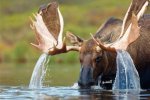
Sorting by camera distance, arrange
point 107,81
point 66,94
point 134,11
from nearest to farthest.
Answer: point 66,94, point 134,11, point 107,81

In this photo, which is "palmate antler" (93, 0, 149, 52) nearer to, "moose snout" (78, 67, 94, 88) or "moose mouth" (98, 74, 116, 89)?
"moose snout" (78, 67, 94, 88)

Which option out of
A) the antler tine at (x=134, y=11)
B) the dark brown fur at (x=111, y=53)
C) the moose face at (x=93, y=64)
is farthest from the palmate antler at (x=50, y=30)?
the antler tine at (x=134, y=11)

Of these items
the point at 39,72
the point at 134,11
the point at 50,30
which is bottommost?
the point at 39,72

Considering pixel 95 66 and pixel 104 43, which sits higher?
pixel 104 43

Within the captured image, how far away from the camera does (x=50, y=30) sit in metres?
19.4

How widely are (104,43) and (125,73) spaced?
39.2 inches

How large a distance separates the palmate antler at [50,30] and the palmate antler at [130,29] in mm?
863

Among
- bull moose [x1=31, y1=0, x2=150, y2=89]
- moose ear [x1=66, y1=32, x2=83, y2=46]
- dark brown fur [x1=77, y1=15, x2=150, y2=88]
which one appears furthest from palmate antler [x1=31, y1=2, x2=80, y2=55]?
dark brown fur [x1=77, y1=15, x2=150, y2=88]

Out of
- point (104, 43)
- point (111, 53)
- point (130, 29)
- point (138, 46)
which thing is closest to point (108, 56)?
point (111, 53)

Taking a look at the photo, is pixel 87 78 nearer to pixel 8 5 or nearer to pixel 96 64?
pixel 96 64

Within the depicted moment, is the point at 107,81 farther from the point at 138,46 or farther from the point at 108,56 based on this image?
the point at 138,46

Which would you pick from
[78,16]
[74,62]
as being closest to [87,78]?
[74,62]

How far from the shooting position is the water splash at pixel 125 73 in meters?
17.9

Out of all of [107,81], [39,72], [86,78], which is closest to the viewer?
[86,78]
